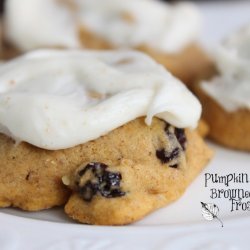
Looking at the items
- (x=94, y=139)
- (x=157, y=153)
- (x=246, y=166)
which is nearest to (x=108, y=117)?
(x=94, y=139)

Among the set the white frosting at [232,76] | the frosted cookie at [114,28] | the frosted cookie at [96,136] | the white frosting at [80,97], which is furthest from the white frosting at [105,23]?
the frosted cookie at [96,136]

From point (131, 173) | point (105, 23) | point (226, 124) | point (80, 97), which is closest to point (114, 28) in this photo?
point (105, 23)

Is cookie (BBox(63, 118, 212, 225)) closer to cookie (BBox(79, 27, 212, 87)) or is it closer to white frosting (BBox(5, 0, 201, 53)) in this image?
cookie (BBox(79, 27, 212, 87))

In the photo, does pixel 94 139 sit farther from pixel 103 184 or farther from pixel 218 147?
pixel 218 147

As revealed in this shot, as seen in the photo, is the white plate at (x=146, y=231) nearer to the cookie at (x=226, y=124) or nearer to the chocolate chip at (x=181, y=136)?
the chocolate chip at (x=181, y=136)

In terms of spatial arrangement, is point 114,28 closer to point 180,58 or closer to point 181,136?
point 180,58
